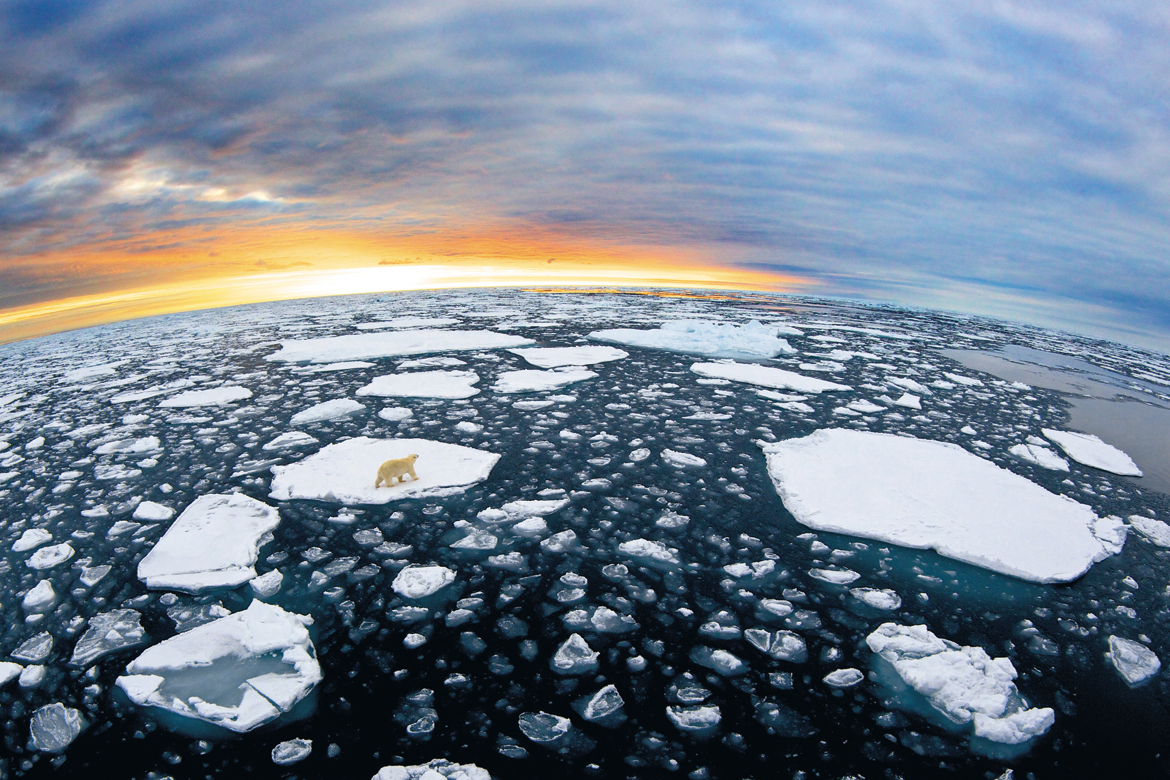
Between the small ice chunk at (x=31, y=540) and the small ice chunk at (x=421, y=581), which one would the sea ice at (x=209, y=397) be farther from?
the small ice chunk at (x=421, y=581)

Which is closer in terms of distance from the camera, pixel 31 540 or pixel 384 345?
pixel 31 540

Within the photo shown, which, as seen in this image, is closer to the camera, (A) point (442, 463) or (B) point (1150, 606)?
(B) point (1150, 606)

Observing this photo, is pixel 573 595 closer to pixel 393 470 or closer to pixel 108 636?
pixel 393 470

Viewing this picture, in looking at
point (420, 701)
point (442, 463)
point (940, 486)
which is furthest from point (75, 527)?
point (940, 486)

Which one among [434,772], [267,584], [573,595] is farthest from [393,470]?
[434,772]

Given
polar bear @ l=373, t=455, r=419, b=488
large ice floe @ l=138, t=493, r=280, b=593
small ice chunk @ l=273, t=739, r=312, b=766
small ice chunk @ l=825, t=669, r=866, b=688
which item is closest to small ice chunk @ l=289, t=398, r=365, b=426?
large ice floe @ l=138, t=493, r=280, b=593

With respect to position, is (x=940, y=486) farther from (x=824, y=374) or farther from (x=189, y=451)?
(x=189, y=451)

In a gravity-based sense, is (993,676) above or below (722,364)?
below

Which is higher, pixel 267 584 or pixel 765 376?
pixel 765 376

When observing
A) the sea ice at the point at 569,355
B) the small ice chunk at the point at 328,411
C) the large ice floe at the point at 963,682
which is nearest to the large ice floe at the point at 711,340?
the sea ice at the point at 569,355
